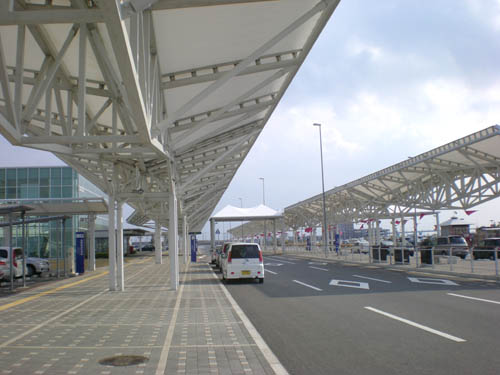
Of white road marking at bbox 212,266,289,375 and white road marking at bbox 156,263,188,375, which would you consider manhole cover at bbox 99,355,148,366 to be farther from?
white road marking at bbox 212,266,289,375

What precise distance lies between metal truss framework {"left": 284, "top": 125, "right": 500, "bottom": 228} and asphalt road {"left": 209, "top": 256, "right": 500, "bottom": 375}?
39.2ft

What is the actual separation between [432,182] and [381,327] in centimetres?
2702

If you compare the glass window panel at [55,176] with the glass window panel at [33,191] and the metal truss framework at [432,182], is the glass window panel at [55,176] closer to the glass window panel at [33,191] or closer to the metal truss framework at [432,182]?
the glass window panel at [33,191]

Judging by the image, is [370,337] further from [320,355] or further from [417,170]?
[417,170]

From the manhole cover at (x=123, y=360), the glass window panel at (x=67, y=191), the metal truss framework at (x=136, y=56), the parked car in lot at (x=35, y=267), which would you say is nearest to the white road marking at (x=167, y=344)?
the manhole cover at (x=123, y=360)

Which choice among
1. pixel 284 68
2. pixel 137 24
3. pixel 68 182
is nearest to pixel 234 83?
pixel 284 68

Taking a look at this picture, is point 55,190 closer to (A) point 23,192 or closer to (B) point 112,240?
(A) point 23,192

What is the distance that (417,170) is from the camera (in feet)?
105

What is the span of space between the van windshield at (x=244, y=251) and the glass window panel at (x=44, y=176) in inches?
1234

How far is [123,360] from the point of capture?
6781 millimetres

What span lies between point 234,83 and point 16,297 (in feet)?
33.3

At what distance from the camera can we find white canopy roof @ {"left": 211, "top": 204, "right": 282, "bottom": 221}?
48.9 metres

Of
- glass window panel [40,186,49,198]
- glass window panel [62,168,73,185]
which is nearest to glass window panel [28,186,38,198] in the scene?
glass window panel [40,186,49,198]

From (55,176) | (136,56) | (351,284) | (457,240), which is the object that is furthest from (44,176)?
(136,56)
